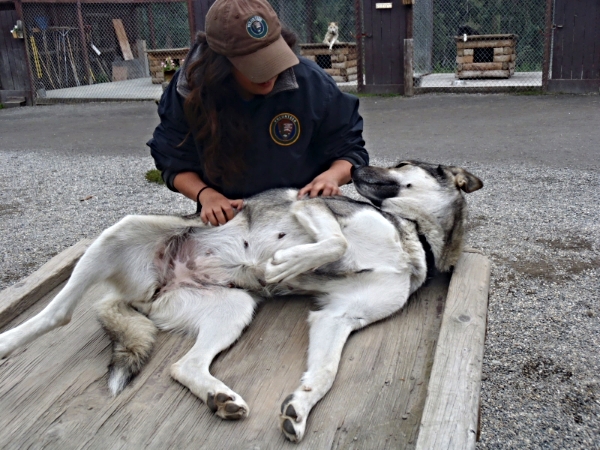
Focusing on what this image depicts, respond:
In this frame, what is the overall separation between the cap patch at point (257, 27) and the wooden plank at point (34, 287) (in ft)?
4.98

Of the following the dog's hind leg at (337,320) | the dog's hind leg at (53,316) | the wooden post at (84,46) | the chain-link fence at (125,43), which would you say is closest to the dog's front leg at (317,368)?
the dog's hind leg at (337,320)

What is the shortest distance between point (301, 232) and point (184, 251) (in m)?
0.55

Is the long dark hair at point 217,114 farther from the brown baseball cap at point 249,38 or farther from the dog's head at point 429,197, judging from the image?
the dog's head at point 429,197

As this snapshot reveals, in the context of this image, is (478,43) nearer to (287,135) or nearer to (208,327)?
(287,135)

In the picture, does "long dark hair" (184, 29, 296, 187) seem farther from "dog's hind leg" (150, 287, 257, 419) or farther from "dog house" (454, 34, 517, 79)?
"dog house" (454, 34, 517, 79)

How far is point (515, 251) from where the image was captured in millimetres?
4555

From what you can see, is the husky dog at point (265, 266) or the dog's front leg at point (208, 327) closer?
the dog's front leg at point (208, 327)

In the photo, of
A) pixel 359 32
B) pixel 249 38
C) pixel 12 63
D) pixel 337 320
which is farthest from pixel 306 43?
pixel 337 320

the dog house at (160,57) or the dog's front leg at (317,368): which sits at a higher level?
the dog house at (160,57)

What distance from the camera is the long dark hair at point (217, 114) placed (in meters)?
2.61

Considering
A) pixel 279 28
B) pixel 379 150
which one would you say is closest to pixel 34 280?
pixel 279 28

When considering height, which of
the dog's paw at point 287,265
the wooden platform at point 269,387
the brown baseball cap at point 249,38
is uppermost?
the brown baseball cap at point 249,38

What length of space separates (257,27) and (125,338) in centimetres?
138

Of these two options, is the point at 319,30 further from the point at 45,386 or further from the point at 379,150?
the point at 45,386
